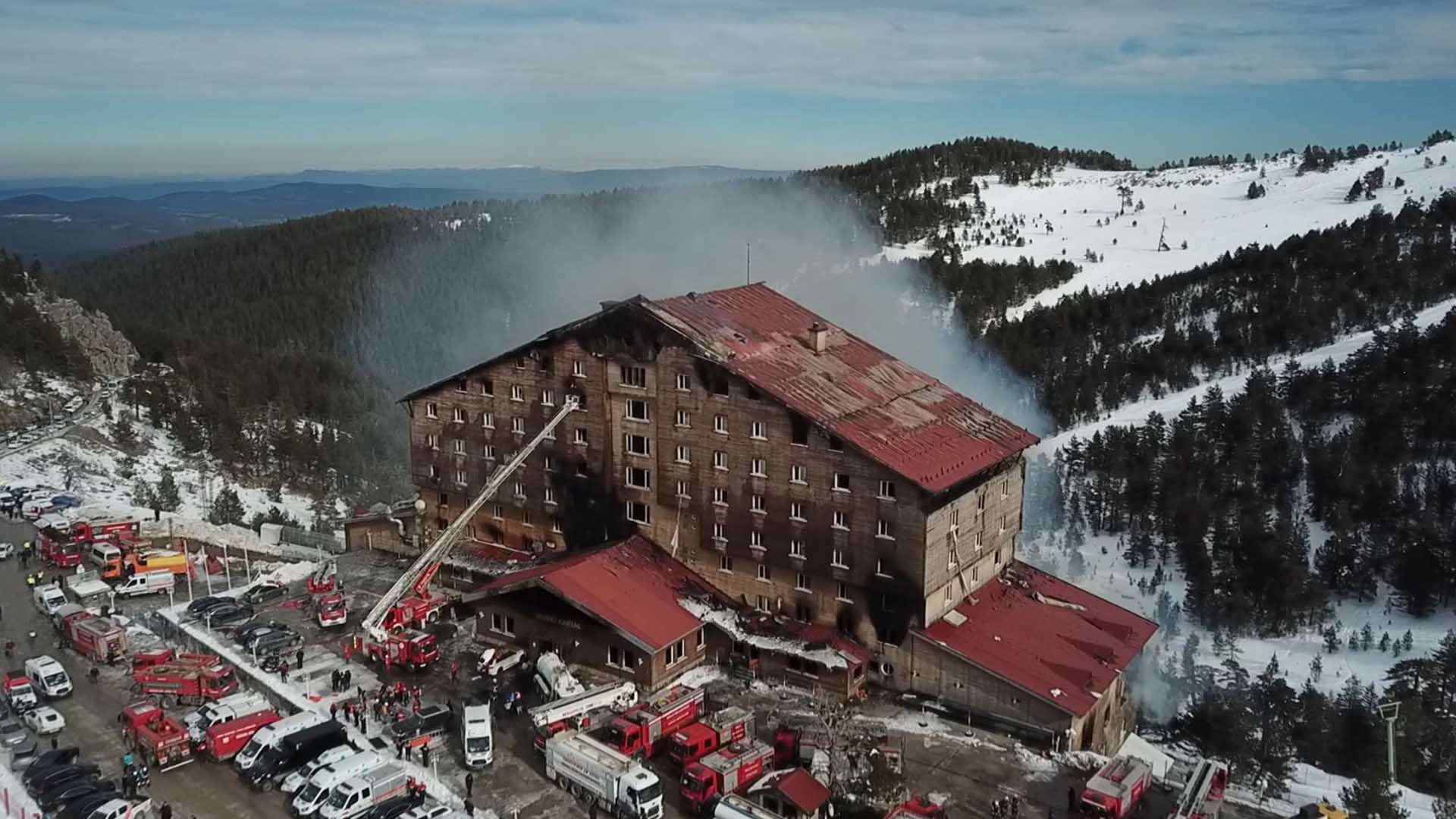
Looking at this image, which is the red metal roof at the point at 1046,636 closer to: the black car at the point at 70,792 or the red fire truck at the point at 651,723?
the red fire truck at the point at 651,723

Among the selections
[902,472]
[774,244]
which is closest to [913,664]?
[902,472]

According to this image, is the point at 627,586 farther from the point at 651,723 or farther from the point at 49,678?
the point at 49,678

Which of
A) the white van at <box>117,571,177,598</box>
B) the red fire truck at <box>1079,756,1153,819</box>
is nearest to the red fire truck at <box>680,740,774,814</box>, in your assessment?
the red fire truck at <box>1079,756,1153,819</box>

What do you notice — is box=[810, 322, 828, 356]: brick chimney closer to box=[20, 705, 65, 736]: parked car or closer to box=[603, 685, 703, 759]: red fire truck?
box=[603, 685, 703, 759]: red fire truck

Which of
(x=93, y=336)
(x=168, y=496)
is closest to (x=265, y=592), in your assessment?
(x=168, y=496)

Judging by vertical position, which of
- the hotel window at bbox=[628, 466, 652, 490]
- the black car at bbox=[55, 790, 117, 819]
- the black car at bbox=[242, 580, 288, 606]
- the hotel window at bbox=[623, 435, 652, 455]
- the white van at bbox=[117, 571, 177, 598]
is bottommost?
the black car at bbox=[242, 580, 288, 606]
